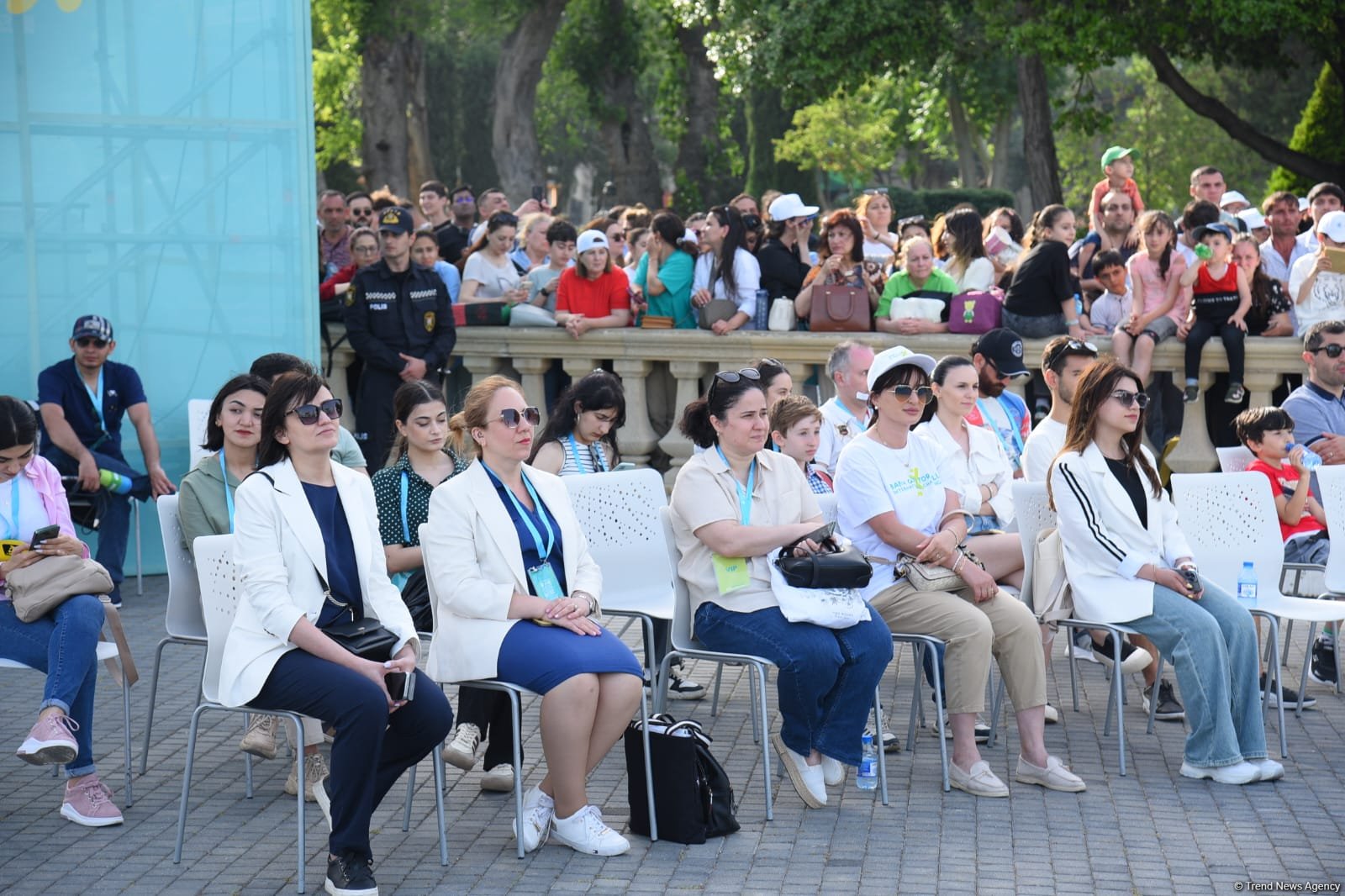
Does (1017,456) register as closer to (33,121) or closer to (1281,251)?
(1281,251)

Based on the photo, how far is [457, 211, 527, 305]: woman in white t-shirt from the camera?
12172mm

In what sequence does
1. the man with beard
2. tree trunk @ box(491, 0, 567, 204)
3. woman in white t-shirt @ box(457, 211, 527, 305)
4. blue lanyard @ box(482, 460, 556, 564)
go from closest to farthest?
blue lanyard @ box(482, 460, 556, 564)
the man with beard
woman in white t-shirt @ box(457, 211, 527, 305)
tree trunk @ box(491, 0, 567, 204)

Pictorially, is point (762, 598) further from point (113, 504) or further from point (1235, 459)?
point (113, 504)

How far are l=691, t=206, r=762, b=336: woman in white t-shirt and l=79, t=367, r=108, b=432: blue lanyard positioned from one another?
388 cm

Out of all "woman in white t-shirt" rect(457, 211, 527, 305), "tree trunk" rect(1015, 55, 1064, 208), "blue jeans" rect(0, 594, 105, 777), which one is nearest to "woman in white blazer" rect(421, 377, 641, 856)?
"blue jeans" rect(0, 594, 105, 777)

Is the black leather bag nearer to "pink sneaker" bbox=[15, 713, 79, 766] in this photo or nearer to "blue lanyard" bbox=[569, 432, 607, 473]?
"blue lanyard" bbox=[569, 432, 607, 473]

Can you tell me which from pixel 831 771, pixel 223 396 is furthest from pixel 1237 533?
pixel 223 396

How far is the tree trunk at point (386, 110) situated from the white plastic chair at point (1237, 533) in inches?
899

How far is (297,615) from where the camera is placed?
514 cm

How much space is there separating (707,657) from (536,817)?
0.91 metres

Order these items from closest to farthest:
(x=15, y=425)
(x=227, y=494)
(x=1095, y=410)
→ (x=15, y=425)
(x=227, y=494)
(x=1095, y=410)

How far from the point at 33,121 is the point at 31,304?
1072 millimetres

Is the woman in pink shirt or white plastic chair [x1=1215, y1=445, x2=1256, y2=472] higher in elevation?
white plastic chair [x1=1215, y1=445, x2=1256, y2=472]
